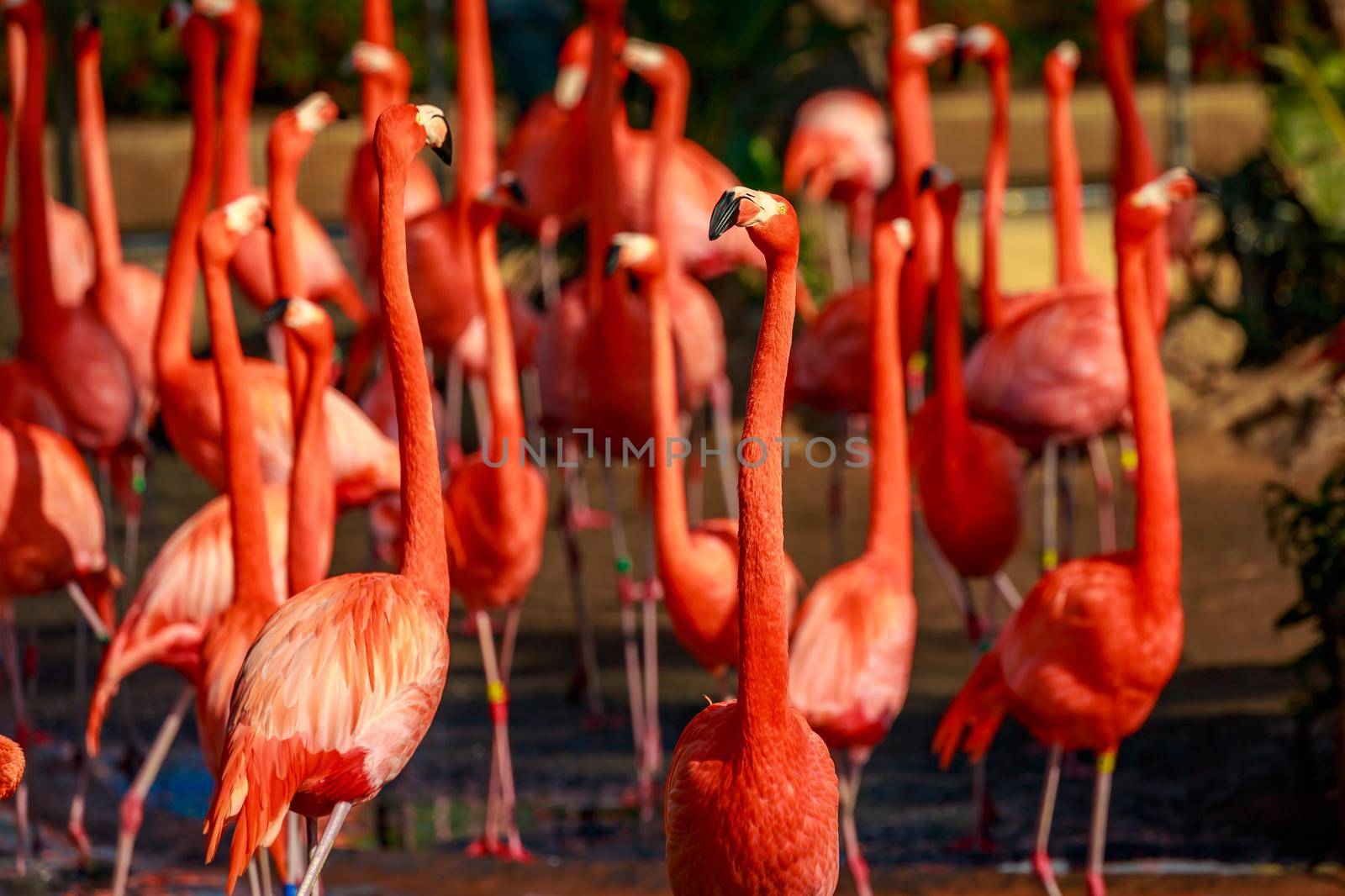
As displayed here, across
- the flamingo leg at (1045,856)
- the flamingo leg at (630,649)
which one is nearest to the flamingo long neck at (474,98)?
the flamingo leg at (630,649)

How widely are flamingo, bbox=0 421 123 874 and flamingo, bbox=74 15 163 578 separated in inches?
42.5

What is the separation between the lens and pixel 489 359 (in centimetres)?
497

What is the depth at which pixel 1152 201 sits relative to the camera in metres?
3.97

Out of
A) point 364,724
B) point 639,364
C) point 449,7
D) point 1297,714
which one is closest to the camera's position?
point 364,724

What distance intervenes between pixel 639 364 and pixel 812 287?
4.14 meters

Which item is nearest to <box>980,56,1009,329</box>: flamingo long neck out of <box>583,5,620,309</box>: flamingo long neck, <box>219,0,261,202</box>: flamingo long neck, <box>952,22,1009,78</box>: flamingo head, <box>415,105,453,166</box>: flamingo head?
<box>952,22,1009,78</box>: flamingo head

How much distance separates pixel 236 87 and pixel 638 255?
1730 millimetres

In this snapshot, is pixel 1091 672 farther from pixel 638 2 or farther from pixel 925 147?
pixel 638 2

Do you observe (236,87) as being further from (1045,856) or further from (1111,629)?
(1045,856)

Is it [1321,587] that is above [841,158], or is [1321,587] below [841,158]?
below

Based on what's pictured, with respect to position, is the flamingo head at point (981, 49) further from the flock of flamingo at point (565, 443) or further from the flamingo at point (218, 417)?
the flamingo at point (218, 417)

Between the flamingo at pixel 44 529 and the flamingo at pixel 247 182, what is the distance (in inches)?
37.7

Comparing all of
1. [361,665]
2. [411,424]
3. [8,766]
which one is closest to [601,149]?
[411,424]

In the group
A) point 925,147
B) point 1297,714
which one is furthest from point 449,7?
point 1297,714
